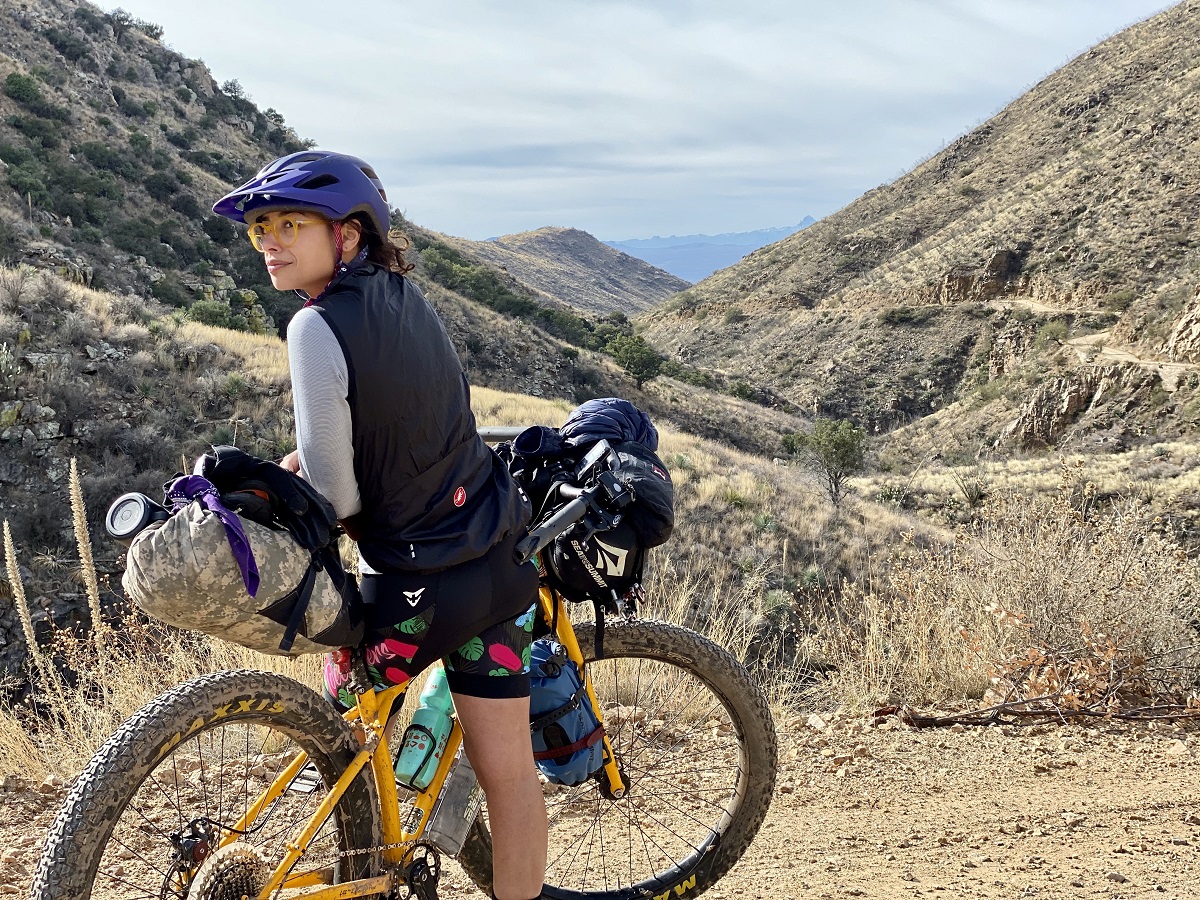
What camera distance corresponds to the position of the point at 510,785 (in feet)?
7.14

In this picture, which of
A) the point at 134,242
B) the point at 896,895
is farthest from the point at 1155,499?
the point at 134,242

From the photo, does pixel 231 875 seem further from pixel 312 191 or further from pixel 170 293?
pixel 170 293

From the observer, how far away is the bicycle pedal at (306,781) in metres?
2.06

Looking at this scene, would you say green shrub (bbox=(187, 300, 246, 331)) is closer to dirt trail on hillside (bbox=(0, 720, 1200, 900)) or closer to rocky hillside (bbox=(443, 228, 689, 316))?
dirt trail on hillside (bbox=(0, 720, 1200, 900))

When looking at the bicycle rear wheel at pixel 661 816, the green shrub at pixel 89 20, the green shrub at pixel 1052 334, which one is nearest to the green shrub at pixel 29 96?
the green shrub at pixel 89 20

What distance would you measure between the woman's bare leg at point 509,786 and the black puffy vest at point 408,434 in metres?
0.42

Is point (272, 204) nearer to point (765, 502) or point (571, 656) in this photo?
point (571, 656)

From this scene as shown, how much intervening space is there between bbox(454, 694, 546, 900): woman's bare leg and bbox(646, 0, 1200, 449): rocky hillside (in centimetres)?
3298

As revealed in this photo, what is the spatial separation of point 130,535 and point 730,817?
2.11m

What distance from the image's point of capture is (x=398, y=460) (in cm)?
191

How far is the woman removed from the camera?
5.97ft

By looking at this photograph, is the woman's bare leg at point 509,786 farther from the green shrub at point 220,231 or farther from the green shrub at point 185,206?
the green shrub at point 185,206

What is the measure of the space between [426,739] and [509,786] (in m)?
0.26

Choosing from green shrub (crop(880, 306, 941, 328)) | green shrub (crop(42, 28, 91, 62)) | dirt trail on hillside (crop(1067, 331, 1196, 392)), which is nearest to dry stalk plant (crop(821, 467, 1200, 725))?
dirt trail on hillside (crop(1067, 331, 1196, 392))
